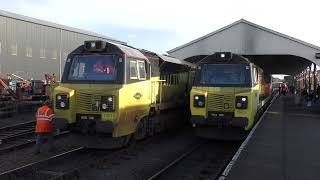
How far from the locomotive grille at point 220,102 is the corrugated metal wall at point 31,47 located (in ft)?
66.2

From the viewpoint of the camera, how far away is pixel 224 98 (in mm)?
13867

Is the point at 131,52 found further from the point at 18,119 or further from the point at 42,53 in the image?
the point at 42,53

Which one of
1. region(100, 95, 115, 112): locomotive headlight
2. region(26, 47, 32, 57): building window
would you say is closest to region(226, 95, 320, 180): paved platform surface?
region(100, 95, 115, 112): locomotive headlight

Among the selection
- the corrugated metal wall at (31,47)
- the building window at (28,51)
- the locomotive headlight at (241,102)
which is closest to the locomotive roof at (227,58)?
the locomotive headlight at (241,102)

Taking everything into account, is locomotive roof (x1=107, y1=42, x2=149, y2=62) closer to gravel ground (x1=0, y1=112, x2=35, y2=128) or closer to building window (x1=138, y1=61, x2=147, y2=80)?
building window (x1=138, y1=61, x2=147, y2=80)

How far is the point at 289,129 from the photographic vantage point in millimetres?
15977

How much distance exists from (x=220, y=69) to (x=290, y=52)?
17100 millimetres

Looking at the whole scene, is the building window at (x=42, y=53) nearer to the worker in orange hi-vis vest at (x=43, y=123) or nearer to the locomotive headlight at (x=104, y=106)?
the worker in orange hi-vis vest at (x=43, y=123)

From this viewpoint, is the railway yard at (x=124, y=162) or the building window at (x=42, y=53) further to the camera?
the building window at (x=42, y=53)

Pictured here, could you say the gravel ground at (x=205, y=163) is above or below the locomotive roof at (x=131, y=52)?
below

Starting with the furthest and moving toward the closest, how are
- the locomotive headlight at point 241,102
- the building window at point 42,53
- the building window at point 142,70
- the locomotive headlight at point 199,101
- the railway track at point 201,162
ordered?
1. the building window at point 42,53
2. the locomotive headlight at point 199,101
3. the locomotive headlight at point 241,102
4. the building window at point 142,70
5. the railway track at point 201,162

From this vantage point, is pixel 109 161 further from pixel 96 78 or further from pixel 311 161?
pixel 311 161

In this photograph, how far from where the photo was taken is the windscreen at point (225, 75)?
14133 mm

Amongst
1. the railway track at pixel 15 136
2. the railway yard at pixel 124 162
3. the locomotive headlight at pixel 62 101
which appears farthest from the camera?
the railway track at pixel 15 136
